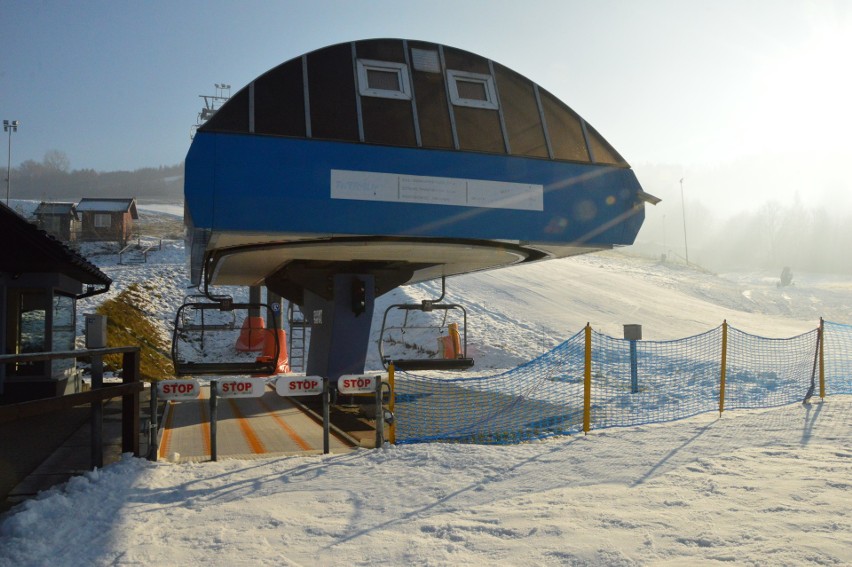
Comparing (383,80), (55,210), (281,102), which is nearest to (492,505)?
(281,102)

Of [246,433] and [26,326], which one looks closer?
[246,433]

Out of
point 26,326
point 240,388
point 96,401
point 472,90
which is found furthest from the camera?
point 26,326

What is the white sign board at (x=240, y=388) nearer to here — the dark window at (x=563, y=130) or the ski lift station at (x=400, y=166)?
the ski lift station at (x=400, y=166)

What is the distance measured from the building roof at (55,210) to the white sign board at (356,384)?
59.6m

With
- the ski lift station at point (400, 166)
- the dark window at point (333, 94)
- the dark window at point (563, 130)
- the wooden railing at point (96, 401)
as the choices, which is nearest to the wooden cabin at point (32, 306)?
the ski lift station at point (400, 166)

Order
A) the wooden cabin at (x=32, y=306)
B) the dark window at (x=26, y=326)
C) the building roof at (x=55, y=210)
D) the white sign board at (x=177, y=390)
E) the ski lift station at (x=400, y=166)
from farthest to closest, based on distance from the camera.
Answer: the building roof at (x=55, y=210) → the dark window at (x=26, y=326) → the wooden cabin at (x=32, y=306) → the ski lift station at (x=400, y=166) → the white sign board at (x=177, y=390)

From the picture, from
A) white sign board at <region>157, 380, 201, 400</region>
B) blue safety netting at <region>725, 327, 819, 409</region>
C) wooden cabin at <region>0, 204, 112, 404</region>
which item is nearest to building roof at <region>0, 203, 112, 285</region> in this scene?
wooden cabin at <region>0, 204, 112, 404</region>

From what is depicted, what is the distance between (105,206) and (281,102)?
56.9 meters

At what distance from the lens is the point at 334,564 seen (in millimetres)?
4598

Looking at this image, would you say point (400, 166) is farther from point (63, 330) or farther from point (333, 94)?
point (63, 330)

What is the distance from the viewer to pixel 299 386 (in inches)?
347

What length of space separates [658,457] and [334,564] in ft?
15.3

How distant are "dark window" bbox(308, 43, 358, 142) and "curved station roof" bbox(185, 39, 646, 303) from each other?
2 centimetres

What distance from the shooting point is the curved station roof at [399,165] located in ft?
32.7
